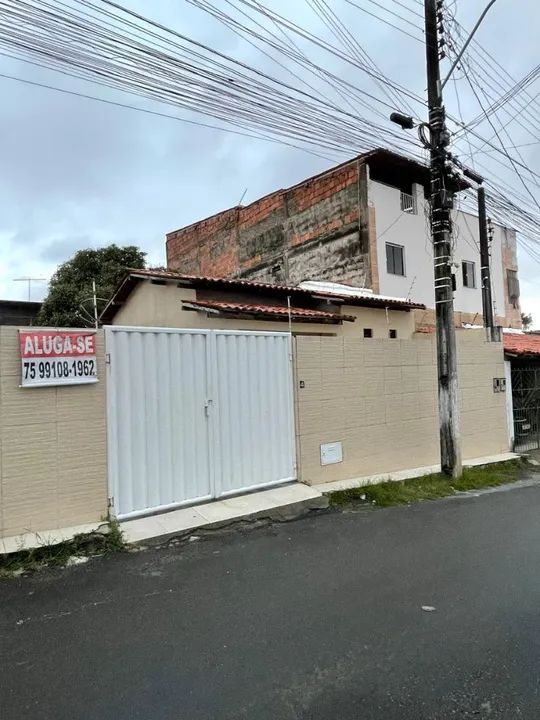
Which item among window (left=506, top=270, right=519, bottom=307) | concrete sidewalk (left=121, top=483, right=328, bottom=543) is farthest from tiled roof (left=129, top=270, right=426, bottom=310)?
window (left=506, top=270, right=519, bottom=307)

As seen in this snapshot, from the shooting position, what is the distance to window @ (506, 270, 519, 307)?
23.0 metres

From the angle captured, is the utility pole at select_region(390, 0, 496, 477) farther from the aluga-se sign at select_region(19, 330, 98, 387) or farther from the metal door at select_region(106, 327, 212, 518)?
the aluga-se sign at select_region(19, 330, 98, 387)

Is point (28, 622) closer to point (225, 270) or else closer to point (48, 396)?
point (48, 396)

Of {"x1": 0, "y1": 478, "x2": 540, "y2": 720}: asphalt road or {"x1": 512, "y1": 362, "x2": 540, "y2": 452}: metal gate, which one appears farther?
{"x1": 512, "y1": 362, "x2": 540, "y2": 452}: metal gate

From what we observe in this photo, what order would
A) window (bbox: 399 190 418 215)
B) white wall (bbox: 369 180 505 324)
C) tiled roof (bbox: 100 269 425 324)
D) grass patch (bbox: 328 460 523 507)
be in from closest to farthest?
grass patch (bbox: 328 460 523 507) < tiled roof (bbox: 100 269 425 324) < white wall (bbox: 369 180 505 324) < window (bbox: 399 190 418 215)

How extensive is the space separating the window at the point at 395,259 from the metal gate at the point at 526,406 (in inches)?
281

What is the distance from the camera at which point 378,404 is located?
24.8ft

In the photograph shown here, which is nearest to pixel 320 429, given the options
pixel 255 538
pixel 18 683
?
pixel 255 538

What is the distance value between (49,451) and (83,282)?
1686 cm

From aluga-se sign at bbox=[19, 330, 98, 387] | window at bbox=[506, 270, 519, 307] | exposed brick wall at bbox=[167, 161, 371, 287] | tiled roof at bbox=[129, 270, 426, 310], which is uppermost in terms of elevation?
exposed brick wall at bbox=[167, 161, 371, 287]

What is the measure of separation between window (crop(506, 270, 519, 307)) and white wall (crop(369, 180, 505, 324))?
3110 mm

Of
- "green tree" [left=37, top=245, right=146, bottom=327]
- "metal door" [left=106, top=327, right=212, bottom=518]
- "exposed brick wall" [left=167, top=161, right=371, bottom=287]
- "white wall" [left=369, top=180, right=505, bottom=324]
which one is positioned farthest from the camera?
"green tree" [left=37, top=245, right=146, bottom=327]

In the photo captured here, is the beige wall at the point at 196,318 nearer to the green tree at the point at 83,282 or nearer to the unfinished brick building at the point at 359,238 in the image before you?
the unfinished brick building at the point at 359,238

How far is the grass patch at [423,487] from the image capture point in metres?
6.42
